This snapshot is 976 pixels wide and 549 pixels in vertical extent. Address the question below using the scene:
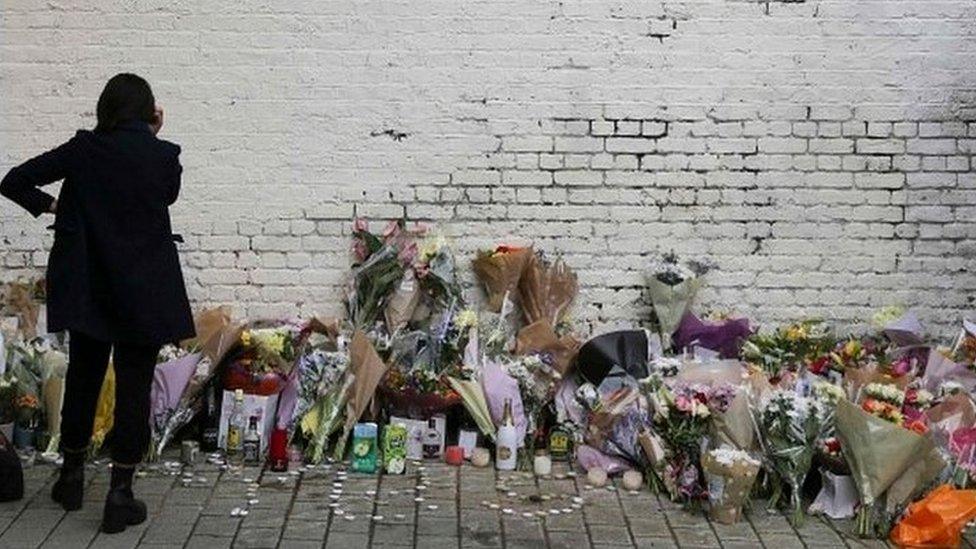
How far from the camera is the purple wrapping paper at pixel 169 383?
6441 millimetres

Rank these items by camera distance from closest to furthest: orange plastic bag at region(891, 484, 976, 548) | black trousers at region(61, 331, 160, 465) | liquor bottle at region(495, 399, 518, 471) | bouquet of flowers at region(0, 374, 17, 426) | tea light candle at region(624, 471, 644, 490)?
black trousers at region(61, 331, 160, 465)
orange plastic bag at region(891, 484, 976, 548)
tea light candle at region(624, 471, 644, 490)
bouquet of flowers at region(0, 374, 17, 426)
liquor bottle at region(495, 399, 518, 471)

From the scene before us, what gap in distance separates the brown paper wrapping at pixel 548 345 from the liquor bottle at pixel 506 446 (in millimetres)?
496

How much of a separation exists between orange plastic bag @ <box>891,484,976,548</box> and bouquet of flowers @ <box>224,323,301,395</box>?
3097mm

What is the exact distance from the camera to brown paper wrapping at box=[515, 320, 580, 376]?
6918 mm

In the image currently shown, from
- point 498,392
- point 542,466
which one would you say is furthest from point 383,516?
point 498,392

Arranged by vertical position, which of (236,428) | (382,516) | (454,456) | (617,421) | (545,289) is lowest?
(382,516)

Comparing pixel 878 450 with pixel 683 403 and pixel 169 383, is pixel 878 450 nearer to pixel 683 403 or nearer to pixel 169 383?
pixel 683 403

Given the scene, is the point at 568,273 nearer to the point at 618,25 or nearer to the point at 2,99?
the point at 618,25

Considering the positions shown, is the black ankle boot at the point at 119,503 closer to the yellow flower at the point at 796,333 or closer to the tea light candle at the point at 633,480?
the tea light candle at the point at 633,480

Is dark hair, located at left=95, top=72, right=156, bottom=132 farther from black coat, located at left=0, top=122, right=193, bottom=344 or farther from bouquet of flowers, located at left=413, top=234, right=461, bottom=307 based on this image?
bouquet of flowers, located at left=413, top=234, right=461, bottom=307

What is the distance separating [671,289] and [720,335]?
0.38 m

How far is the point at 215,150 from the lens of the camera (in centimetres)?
738

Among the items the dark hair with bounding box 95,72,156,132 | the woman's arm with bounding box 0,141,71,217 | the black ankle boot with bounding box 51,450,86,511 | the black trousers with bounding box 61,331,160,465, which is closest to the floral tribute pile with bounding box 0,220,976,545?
the black ankle boot with bounding box 51,450,86,511

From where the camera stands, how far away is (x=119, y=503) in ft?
17.5
